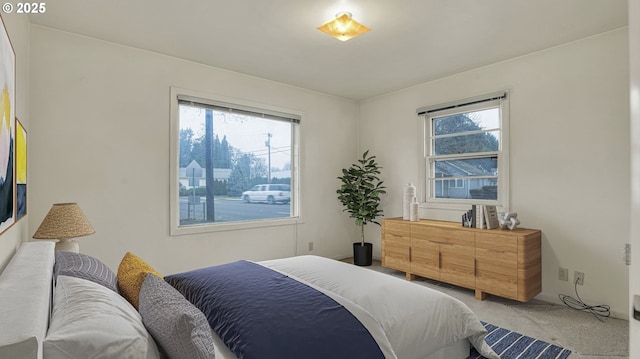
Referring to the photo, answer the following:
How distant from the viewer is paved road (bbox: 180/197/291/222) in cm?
383

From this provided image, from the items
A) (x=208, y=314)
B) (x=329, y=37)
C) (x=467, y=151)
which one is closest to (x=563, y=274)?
(x=467, y=151)

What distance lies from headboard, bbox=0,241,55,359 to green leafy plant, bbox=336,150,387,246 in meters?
3.64

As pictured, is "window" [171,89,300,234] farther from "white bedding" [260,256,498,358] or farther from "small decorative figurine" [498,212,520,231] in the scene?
"small decorative figurine" [498,212,520,231]

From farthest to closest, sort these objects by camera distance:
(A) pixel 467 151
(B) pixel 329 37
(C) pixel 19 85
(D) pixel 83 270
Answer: (A) pixel 467 151, (B) pixel 329 37, (C) pixel 19 85, (D) pixel 83 270

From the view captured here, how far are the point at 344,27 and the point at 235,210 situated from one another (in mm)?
2562

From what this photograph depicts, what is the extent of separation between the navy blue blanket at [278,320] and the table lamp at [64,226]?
1097mm

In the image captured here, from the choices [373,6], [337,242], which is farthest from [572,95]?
[337,242]

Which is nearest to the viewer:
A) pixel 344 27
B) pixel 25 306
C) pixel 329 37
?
pixel 25 306

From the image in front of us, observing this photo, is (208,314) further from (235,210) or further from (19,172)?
(235,210)

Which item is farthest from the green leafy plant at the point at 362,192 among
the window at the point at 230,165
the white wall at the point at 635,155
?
the white wall at the point at 635,155

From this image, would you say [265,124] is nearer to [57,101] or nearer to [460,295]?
[57,101]

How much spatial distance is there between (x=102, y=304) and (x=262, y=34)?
8.57 feet

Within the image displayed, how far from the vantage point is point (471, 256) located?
3.47 metres

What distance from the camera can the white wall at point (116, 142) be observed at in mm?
2947
